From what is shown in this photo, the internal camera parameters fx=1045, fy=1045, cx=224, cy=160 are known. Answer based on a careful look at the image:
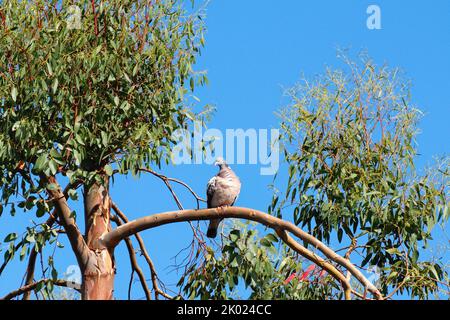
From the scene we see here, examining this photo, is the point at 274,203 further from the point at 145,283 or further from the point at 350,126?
the point at 145,283

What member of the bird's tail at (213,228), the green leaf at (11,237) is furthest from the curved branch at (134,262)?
the green leaf at (11,237)

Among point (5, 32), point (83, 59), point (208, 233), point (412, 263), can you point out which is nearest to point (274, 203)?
point (208, 233)

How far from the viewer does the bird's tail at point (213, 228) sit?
1037 centimetres

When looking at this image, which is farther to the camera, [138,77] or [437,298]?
[138,77]

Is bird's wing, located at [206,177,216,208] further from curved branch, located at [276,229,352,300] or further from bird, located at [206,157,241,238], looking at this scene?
curved branch, located at [276,229,352,300]

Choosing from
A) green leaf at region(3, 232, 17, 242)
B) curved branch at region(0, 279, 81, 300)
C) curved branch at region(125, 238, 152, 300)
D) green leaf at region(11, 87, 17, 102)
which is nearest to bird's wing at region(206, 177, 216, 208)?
curved branch at region(125, 238, 152, 300)

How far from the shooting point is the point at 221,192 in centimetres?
1063

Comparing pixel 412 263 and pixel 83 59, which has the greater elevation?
pixel 83 59

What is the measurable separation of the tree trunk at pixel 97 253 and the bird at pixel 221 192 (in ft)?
3.44

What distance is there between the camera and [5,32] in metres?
9.94

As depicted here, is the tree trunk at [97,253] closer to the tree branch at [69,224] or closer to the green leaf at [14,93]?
the tree branch at [69,224]
